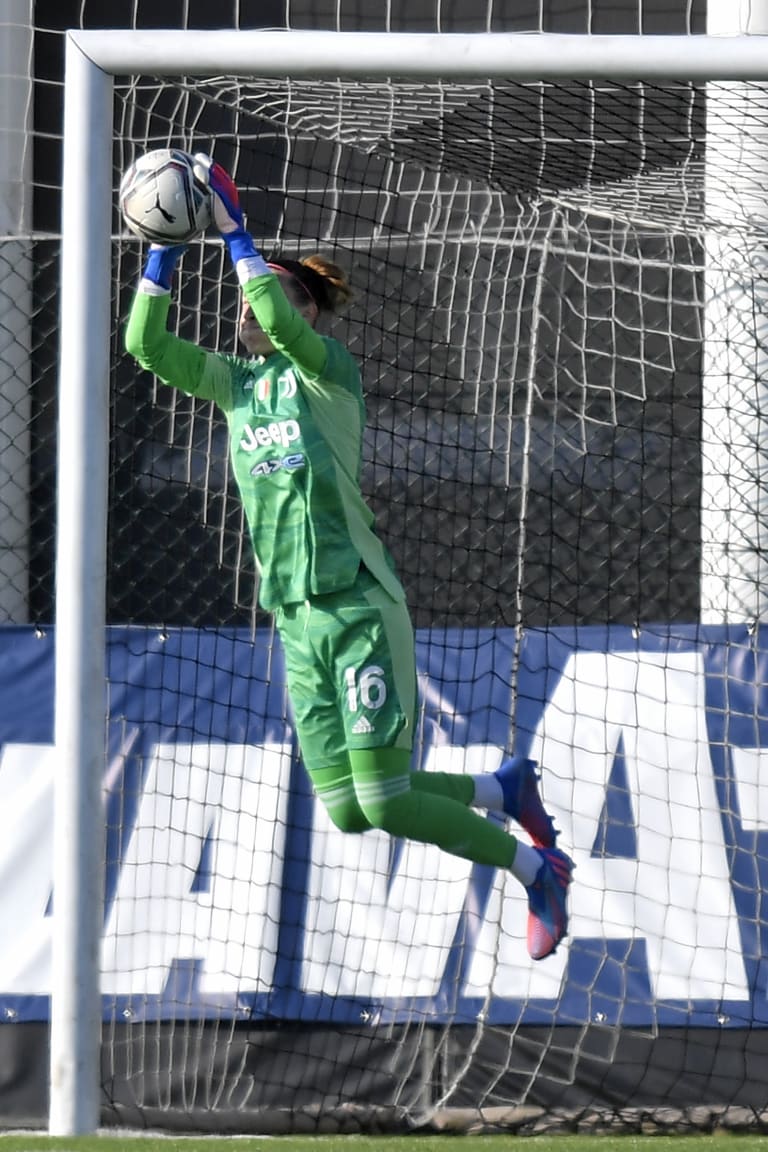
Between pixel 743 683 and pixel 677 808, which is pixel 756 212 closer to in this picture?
pixel 743 683

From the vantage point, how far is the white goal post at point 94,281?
4.22 m

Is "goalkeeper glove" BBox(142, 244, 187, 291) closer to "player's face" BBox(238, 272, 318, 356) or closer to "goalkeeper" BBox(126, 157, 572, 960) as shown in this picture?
"goalkeeper" BBox(126, 157, 572, 960)

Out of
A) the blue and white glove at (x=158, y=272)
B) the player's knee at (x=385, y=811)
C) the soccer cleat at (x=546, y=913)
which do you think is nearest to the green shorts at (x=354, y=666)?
the player's knee at (x=385, y=811)

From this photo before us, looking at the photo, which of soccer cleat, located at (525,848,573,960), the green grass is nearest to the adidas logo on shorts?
soccer cleat, located at (525,848,573,960)

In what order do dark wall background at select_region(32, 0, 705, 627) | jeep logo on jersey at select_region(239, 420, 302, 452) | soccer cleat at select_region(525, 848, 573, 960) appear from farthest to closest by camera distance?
dark wall background at select_region(32, 0, 705, 627) → soccer cleat at select_region(525, 848, 573, 960) → jeep logo on jersey at select_region(239, 420, 302, 452)

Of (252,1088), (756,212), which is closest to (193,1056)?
(252,1088)

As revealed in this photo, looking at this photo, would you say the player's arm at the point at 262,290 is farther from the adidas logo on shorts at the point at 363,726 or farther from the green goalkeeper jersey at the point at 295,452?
the adidas logo on shorts at the point at 363,726

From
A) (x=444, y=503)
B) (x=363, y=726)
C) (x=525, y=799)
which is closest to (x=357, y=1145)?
(x=363, y=726)

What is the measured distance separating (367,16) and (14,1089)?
17.3 feet

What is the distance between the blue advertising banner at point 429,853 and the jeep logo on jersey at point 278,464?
1.27m

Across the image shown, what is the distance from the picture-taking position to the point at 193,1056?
17.3 feet

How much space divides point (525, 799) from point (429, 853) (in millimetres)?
739

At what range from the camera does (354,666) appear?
4.31 metres

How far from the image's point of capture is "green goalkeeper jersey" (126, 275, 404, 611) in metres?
4.32
